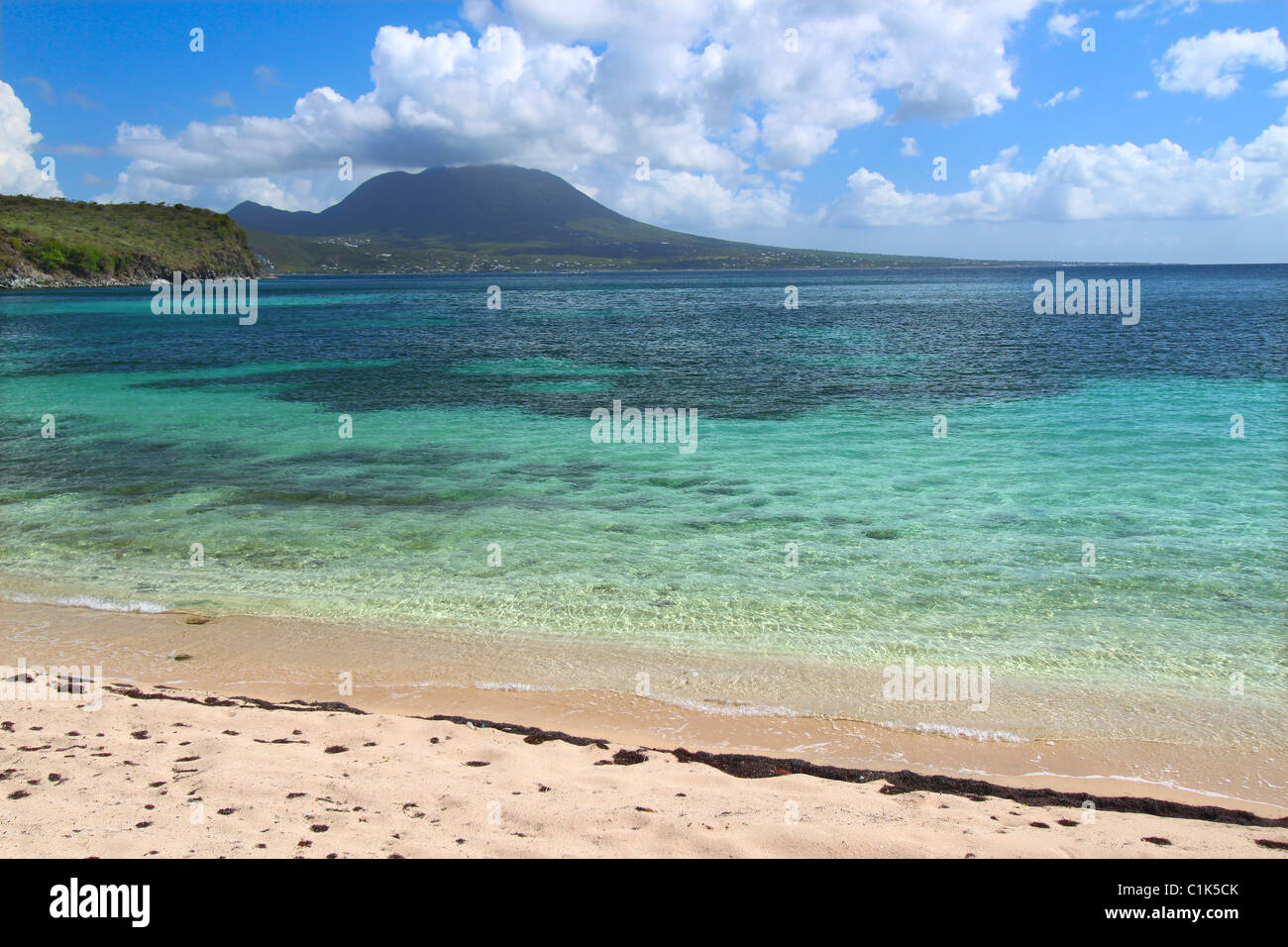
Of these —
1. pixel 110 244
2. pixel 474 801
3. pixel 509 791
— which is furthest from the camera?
pixel 110 244

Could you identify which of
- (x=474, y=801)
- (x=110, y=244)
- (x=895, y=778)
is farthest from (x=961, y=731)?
(x=110, y=244)

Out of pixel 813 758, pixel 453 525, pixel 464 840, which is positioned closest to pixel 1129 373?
pixel 453 525

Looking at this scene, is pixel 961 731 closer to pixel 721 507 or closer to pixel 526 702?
pixel 526 702

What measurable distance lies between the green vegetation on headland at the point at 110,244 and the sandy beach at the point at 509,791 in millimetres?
166247

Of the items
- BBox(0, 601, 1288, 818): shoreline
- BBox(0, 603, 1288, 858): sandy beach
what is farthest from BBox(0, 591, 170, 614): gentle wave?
BBox(0, 603, 1288, 858): sandy beach

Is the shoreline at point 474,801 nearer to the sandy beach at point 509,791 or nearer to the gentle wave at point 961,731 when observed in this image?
the sandy beach at point 509,791

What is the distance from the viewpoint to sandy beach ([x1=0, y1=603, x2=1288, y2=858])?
5156mm

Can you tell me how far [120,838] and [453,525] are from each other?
9.95 meters

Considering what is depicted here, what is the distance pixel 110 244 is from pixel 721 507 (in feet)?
590

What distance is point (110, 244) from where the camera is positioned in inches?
6073

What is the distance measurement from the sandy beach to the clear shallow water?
2.28 meters

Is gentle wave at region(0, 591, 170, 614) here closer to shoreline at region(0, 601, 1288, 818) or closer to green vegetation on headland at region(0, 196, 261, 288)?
shoreline at region(0, 601, 1288, 818)

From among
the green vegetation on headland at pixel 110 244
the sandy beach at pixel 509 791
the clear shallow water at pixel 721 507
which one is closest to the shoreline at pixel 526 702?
the sandy beach at pixel 509 791

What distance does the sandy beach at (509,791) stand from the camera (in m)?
5.16
